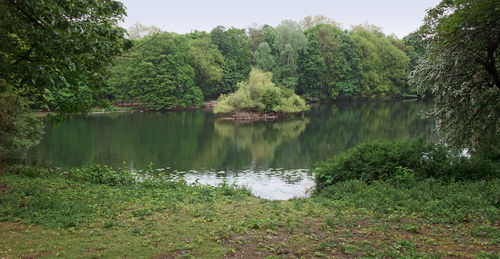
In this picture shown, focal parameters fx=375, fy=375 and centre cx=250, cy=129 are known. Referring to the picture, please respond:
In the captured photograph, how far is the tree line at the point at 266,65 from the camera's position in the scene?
197 ft

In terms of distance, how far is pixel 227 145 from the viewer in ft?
93.7

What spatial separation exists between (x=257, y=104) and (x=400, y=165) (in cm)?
3578

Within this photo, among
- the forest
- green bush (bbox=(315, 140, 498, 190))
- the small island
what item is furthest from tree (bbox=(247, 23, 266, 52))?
green bush (bbox=(315, 140, 498, 190))

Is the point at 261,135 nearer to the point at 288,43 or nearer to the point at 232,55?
the point at 288,43

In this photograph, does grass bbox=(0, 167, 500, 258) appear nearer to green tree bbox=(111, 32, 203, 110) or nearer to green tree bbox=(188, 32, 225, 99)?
green tree bbox=(111, 32, 203, 110)

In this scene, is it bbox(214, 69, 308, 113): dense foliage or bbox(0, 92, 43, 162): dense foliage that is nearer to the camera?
bbox(0, 92, 43, 162): dense foliage

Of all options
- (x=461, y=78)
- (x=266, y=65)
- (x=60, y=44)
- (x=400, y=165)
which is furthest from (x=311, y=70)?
(x=60, y=44)

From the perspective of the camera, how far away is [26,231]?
6375 mm

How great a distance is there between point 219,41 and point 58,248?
226 ft

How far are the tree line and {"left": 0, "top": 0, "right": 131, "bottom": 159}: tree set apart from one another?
49.4m

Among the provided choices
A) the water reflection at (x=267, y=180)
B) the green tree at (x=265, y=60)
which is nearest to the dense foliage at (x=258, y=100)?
the green tree at (x=265, y=60)

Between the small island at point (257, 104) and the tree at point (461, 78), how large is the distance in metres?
34.0

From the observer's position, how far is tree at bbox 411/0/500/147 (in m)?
10.8

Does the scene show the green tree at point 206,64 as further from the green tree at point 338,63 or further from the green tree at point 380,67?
the green tree at point 380,67
